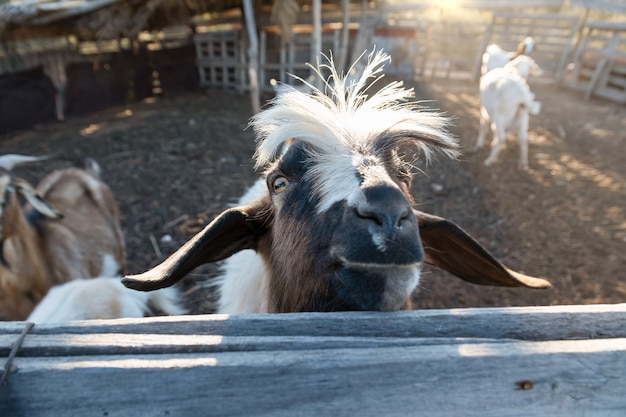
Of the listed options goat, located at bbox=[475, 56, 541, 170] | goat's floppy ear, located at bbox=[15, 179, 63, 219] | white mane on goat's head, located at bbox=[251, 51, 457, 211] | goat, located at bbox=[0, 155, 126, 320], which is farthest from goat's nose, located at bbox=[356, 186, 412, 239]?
goat, located at bbox=[475, 56, 541, 170]

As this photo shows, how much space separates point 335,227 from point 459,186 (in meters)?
6.05

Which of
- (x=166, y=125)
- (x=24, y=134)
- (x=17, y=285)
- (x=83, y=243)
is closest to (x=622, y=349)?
(x=17, y=285)

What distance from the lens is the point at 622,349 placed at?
0.95 meters

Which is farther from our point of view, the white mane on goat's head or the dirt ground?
the dirt ground

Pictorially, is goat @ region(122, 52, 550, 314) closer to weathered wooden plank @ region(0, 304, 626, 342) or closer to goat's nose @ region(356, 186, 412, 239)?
goat's nose @ region(356, 186, 412, 239)

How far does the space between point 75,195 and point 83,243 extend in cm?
73

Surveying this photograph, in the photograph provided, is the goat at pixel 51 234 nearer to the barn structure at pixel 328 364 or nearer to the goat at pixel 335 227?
the goat at pixel 335 227

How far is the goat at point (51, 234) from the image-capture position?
3.54m

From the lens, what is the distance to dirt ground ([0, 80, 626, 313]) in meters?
4.70

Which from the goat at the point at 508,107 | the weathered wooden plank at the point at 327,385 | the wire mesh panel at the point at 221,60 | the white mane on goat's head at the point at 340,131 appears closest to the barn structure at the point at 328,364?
the weathered wooden plank at the point at 327,385

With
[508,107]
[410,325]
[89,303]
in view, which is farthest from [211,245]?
[508,107]

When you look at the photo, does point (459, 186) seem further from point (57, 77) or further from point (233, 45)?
point (57, 77)

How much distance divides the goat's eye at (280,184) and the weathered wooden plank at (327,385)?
3.87 feet

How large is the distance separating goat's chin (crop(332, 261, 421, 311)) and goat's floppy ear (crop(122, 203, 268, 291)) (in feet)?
2.50
